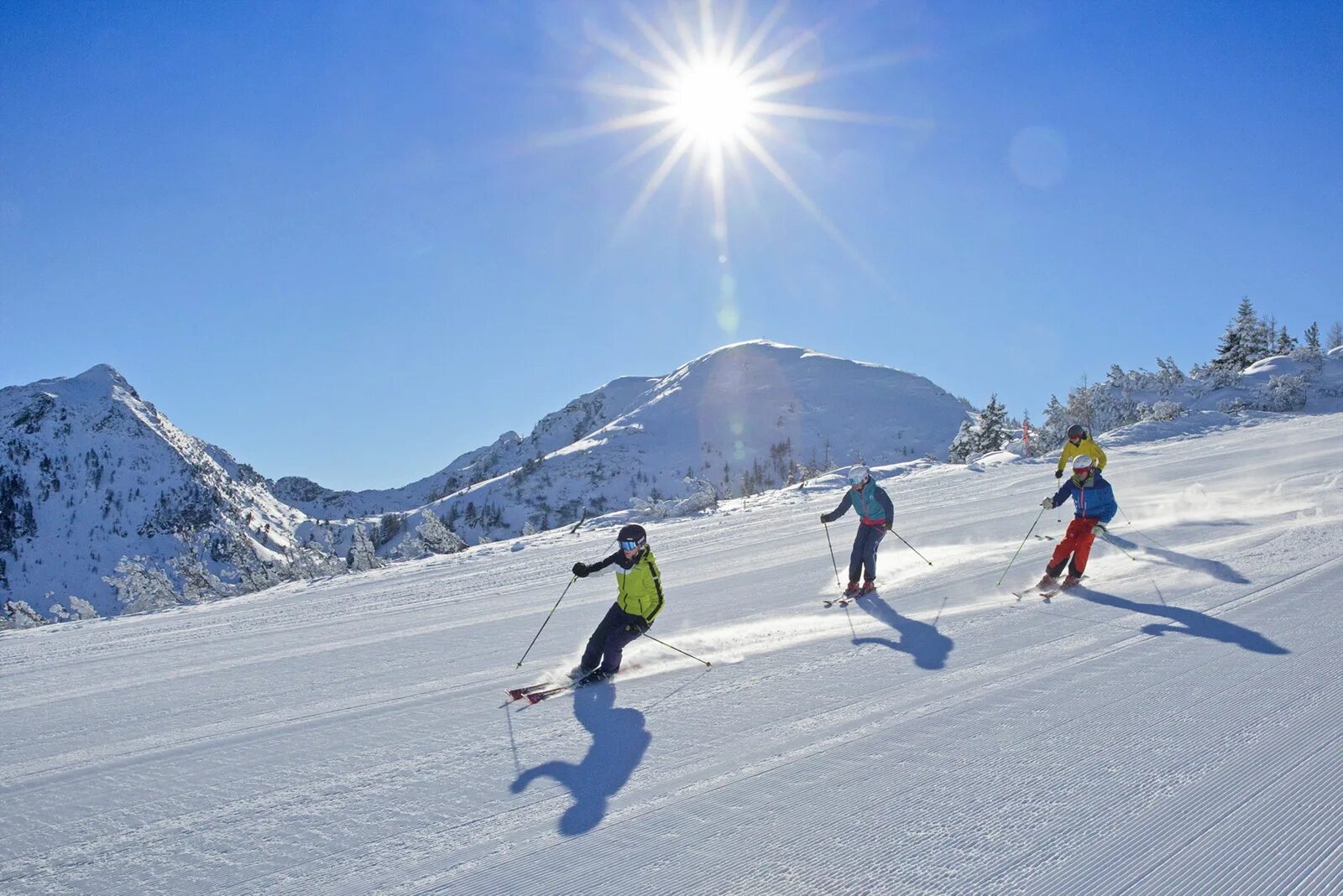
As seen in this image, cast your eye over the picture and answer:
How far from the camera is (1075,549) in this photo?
27.5 feet

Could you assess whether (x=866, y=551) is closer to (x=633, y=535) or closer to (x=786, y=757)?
(x=633, y=535)

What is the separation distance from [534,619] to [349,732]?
12.1ft

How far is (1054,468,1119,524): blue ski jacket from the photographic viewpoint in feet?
28.6

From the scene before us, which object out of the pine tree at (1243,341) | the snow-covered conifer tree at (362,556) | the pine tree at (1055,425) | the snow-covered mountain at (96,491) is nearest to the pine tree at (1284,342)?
the pine tree at (1243,341)

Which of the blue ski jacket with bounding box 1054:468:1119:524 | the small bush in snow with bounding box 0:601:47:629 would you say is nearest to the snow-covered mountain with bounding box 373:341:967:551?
the small bush in snow with bounding box 0:601:47:629

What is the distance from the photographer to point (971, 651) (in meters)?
5.93

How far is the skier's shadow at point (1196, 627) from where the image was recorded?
5547 millimetres

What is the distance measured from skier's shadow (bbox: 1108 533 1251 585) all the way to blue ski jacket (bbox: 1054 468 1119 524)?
0.96 m

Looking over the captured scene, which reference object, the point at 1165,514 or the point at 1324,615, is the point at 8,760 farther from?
the point at 1165,514

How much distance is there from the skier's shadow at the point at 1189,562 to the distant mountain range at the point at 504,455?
210 feet

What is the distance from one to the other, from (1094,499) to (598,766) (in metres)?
7.34

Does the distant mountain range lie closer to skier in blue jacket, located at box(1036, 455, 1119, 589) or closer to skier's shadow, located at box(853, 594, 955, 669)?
skier in blue jacket, located at box(1036, 455, 1119, 589)

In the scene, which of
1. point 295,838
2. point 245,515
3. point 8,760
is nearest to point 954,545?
point 295,838

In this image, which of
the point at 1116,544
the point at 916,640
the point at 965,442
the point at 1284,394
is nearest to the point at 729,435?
the point at 965,442
